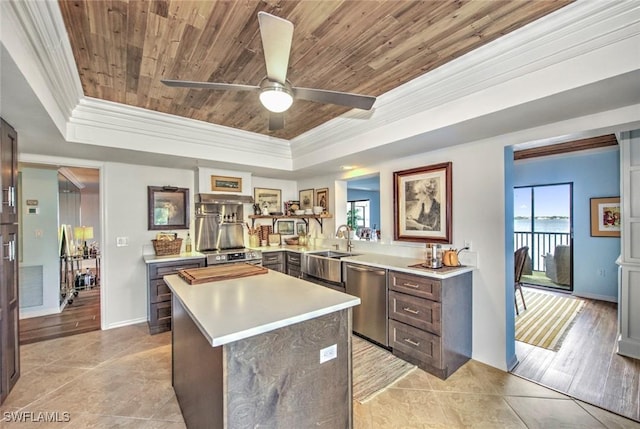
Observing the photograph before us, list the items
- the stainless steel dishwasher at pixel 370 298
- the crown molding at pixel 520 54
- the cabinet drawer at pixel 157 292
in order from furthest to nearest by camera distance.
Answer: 1. the cabinet drawer at pixel 157 292
2. the stainless steel dishwasher at pixel 370 298
3. the crown molding at pixel 520 54

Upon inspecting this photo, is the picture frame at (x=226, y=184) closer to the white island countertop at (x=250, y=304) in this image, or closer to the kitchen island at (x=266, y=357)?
the white island countertop at (x=250, y=304)

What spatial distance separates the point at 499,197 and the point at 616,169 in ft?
11.8

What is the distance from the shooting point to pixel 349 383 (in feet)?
5.63

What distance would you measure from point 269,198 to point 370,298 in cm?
290

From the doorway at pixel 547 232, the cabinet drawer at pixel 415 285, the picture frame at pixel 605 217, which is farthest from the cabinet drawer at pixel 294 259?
the picture frame at pixel 605 217

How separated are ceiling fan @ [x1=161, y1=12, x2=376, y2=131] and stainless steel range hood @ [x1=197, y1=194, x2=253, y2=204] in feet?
7.93

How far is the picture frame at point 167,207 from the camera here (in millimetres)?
4066

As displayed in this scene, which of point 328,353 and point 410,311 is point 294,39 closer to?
point 328,353

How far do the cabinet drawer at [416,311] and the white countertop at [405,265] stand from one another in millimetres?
265

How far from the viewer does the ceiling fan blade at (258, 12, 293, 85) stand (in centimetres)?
128

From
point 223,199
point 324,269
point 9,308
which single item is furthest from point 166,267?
point 324,269

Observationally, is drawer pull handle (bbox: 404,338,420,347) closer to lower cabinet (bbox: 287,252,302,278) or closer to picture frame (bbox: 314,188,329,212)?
lower cabinet (bbox: 287,252,302,278)

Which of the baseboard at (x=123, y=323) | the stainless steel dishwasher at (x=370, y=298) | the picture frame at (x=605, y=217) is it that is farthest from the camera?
the picture frame at (x=605, y=217)

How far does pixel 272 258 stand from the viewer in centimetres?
456
